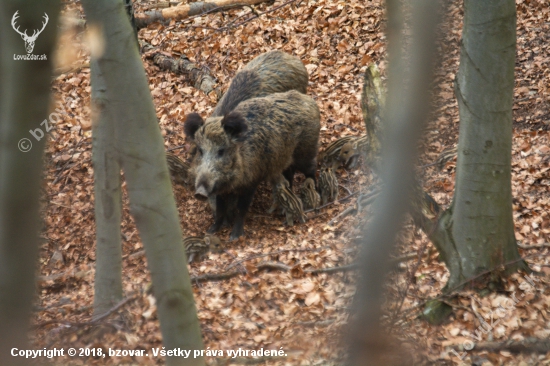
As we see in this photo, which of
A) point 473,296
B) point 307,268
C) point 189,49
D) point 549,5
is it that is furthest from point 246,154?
point 549,5

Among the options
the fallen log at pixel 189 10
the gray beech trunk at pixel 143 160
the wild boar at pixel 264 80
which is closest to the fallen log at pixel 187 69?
the fallen log at pixel 189 10

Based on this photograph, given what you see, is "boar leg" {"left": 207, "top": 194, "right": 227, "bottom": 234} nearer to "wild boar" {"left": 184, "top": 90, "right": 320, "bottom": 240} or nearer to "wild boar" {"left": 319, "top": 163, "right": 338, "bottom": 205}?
"wild boar" {"left": 184, "top": 90, "right": 320, "bottom": 240}

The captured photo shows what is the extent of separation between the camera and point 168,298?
2.58 m

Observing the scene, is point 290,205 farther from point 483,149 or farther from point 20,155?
point 20,155

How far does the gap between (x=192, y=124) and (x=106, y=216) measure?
9.71 feet

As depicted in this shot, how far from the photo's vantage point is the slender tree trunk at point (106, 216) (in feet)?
13.5

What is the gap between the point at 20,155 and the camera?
1996 mm

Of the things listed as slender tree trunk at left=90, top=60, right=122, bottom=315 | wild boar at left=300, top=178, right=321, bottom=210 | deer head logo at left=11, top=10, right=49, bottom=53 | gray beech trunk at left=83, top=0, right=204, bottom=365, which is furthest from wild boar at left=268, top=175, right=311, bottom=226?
deer head logo at left=11, top=10, right=49, bottom=53

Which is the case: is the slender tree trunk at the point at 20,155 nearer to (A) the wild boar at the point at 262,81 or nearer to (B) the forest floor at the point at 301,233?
(B) the forest floor at the point at 301,233

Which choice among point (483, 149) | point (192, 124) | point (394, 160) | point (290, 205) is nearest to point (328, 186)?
point (290, 205)

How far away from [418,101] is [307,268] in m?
4.11

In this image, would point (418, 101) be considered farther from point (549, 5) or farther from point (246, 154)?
point (549, 5)

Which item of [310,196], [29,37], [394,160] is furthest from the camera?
[310,196]

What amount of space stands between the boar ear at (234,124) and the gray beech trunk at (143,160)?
4.21 meters
